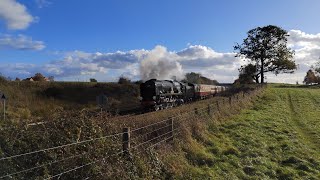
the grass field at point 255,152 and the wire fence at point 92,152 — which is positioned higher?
the wire fence at point 92,152

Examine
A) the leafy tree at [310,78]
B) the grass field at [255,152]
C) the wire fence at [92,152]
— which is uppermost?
the leafy tree at [310,78]

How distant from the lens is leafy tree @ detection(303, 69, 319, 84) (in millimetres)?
109650

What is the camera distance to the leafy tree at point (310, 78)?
110m

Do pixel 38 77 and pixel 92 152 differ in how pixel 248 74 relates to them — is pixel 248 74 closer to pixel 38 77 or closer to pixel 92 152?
pixel 38 77

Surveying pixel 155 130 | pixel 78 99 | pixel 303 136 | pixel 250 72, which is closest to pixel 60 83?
pixel 78 99

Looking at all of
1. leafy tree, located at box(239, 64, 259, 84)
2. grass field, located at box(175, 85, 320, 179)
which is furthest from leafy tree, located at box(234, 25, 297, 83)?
grass field, located at box(175, 85, 320, 179)

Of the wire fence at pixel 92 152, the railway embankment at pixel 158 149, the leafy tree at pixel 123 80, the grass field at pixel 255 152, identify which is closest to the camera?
the wire fence at pixel 92 152

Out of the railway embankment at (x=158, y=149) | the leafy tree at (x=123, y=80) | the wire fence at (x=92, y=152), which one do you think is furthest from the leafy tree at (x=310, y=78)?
the wire fence at (x=92, y=152)

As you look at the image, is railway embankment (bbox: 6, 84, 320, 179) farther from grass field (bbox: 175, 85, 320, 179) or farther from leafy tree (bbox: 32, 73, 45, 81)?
leafy tree (bbox: 32, 73, 45, 81)

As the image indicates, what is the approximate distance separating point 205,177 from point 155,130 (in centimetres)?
234

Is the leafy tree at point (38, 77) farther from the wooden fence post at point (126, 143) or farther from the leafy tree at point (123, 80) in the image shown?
the wooden fence post at point (126, 143)

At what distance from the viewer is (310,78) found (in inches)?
4486

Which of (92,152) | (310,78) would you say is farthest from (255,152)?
(310,78)

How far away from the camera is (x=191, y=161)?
12.8m
